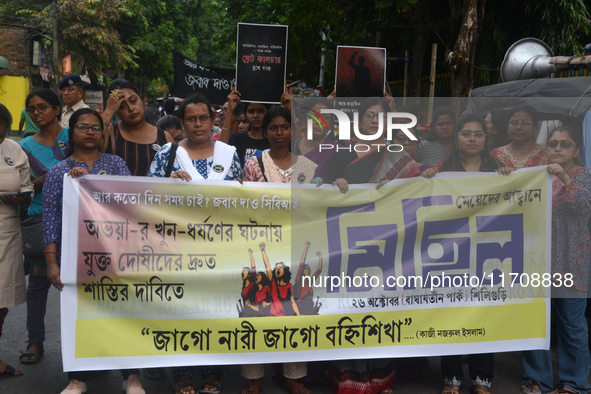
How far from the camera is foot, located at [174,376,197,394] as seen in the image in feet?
12.7

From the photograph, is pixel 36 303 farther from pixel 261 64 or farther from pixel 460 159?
pixel 460 159

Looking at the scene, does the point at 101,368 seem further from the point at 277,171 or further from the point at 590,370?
the point at 590,370

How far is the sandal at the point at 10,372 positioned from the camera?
4.13 metres

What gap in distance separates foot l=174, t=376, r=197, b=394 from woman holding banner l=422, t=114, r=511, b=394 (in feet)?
5.56

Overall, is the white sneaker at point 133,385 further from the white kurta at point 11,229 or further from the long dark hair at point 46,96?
the long dark hair at point 46,96

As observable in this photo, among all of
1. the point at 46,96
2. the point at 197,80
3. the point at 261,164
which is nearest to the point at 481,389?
the point at 261,164

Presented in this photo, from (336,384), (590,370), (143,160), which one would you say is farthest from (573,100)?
(143,160)

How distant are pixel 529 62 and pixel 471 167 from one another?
154 inches

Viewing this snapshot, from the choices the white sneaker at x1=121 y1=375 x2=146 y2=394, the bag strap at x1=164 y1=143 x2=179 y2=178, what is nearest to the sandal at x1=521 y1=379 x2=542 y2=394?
the white sneaker at x1=121 y1=375 x2=146 y2=394

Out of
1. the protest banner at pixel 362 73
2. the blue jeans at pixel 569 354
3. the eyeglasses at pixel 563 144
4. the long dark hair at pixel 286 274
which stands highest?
the protest banner at pixel 362 73

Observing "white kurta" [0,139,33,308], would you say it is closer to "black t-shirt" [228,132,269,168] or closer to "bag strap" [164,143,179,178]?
"bag strap" [164,143,179,178]

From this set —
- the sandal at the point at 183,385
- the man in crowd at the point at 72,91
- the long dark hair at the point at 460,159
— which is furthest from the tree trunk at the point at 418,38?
the sandal at the point at 183,385

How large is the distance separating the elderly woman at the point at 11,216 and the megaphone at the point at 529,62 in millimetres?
5826

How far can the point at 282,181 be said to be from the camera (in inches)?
161
